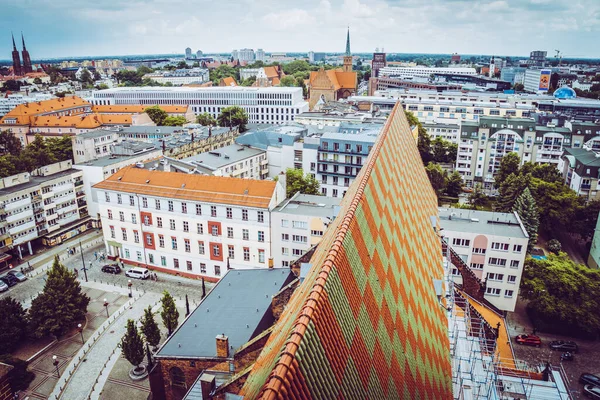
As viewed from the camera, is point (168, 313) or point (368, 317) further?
point (168, 313)

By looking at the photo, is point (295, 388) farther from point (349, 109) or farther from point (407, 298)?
point (349, 109)

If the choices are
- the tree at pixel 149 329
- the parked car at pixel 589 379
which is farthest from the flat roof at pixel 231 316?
the parked car at pixel 589 379

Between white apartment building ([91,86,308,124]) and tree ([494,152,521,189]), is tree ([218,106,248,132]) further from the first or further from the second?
tree ([494,152,521,189])

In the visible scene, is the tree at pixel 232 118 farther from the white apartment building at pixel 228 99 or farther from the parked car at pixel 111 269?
the parked car at pixel 111 269

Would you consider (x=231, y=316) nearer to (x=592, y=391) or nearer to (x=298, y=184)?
(x=592, y=391)

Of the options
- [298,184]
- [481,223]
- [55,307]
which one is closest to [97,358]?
[55,307]

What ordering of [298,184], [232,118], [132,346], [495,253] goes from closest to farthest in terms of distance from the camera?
[132,346]
[495,253]
[298,184]
[232,118]

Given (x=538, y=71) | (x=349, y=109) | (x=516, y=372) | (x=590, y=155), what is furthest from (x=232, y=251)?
(x=538, y=71)
